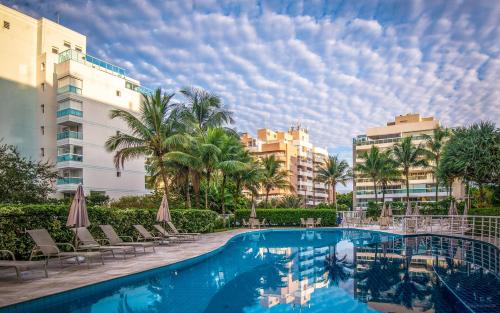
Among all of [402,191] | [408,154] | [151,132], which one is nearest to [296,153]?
[402,191]

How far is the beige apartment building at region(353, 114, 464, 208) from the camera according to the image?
60.7 m

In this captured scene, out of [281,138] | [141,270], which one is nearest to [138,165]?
[141,270]

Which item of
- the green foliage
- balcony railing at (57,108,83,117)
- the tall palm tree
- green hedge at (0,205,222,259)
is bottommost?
green hedge at (0,205,222,259)

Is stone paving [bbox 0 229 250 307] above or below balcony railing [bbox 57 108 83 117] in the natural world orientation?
below

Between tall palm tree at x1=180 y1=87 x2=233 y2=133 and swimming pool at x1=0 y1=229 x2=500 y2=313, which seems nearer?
swimming pool at x1=0 y1=229 x2=500 y2=313

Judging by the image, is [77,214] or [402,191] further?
[402,191]

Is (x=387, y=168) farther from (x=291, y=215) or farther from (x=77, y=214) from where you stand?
(x=77, y=214)

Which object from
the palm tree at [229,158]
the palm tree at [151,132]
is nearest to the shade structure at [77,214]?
the palm tree at [151,132]

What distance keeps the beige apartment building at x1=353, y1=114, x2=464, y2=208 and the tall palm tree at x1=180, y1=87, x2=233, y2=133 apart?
35.0 m

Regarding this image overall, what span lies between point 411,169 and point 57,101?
51949 mm

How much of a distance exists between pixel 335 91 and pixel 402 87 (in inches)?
184

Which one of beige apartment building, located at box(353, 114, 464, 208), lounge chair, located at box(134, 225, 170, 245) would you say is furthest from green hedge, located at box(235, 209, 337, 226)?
beige apartment building, located at box(353, 114, 464, 208)

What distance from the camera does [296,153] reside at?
84.4 m

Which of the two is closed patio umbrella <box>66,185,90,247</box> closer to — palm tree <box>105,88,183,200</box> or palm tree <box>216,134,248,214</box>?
palm tree <box>105,88,183,200</box>
